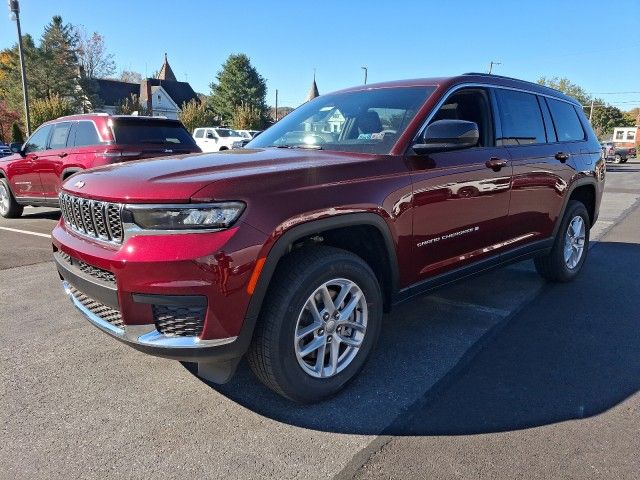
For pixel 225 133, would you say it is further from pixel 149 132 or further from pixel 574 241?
pixel 574 241

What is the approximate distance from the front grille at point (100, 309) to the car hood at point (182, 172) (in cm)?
56

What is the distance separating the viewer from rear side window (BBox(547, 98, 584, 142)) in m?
4.75

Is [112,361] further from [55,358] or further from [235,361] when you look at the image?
[235,361]

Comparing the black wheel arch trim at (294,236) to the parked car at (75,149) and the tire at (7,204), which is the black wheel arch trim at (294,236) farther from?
the tire at (7,204)

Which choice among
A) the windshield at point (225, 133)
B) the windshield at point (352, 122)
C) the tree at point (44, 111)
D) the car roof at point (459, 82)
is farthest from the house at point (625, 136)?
the windshield at point (352, 122)

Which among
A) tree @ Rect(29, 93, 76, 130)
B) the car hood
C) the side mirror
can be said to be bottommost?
the car hood

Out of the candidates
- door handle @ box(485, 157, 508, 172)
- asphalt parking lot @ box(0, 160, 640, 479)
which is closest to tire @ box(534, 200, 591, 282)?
asphalt parking lot @ box(0, 160, 640, 479)

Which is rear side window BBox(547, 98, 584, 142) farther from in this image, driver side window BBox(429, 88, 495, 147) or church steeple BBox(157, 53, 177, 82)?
church steeple BBox(157, 53, 177, 82)

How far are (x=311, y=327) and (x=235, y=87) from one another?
61.9m

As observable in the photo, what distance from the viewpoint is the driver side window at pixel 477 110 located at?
366 centimetres

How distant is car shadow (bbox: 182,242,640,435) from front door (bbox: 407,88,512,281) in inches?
23.4

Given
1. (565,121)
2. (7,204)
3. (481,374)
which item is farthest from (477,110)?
(7,204)

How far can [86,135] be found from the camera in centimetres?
771

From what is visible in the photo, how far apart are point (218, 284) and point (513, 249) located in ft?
9.25
